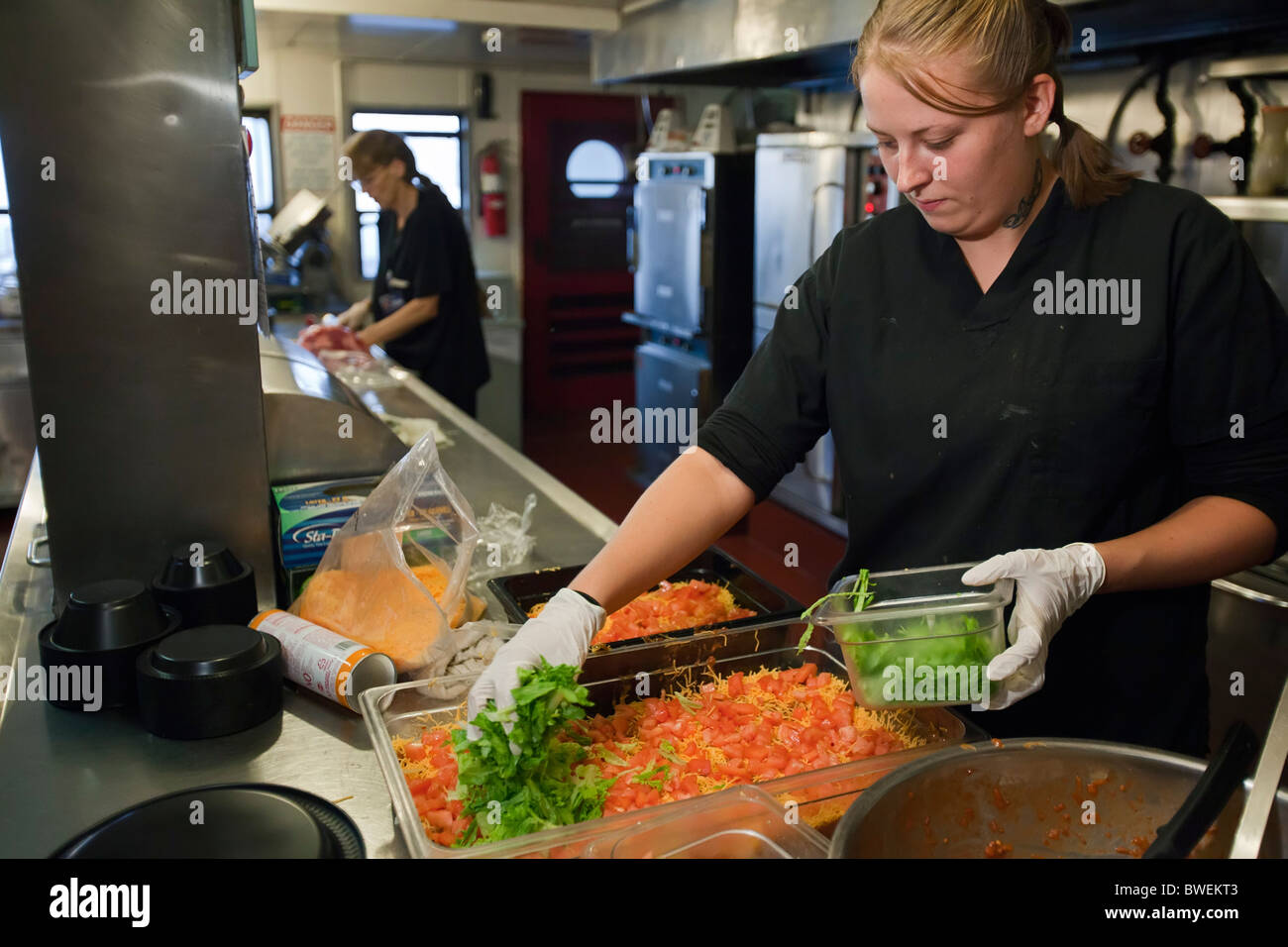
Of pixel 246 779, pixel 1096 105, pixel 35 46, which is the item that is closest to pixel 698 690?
pixel 246 779

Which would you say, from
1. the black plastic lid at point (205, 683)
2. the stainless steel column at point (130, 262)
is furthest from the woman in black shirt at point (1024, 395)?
the stainless steel column at point (130, 262)

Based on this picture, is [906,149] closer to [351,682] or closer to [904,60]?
[904,60]

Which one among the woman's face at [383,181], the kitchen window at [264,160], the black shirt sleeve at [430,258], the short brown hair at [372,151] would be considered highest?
the kitchen window at [264,160]

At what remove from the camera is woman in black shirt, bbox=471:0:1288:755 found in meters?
1.38

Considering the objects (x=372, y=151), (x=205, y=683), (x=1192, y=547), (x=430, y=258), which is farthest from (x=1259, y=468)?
(x=372, y=151)

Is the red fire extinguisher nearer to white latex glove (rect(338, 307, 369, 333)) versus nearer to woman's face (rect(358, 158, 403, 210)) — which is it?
white latex glove (rect(338, 307, 369, 333))

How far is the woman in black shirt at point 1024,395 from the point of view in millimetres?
1384

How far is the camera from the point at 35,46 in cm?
151

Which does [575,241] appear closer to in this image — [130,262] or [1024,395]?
[130,262]

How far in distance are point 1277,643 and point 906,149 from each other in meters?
2.16

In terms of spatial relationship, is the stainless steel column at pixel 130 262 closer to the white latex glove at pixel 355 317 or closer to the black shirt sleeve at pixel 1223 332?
the black shirt sleeve at pixel 1223 332

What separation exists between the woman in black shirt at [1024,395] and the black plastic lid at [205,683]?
0.36 metres

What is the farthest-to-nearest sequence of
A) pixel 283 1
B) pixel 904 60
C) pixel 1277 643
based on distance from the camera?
1. pixel 283 1
2. pixel 1277 643
3. pixel 904 60

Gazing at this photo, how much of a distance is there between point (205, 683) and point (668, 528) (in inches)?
25.7
